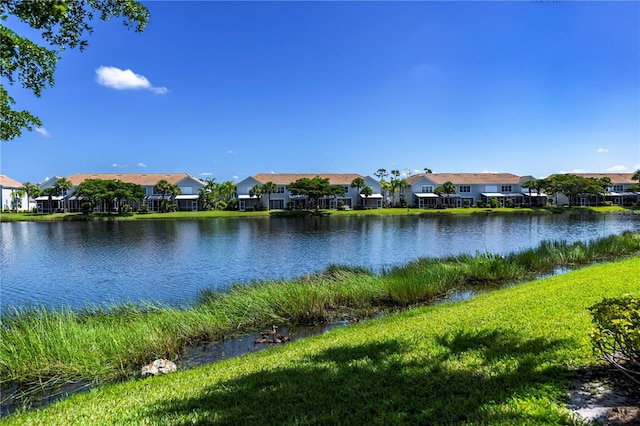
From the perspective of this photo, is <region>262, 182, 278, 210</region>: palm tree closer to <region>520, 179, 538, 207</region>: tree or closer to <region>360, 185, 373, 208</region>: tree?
<region>360, 185, 373, 208</region>: tree

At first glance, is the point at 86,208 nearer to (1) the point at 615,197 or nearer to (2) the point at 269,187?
(2) the point at 269,187

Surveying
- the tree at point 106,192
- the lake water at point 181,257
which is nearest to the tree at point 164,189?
the tree at point 106,192

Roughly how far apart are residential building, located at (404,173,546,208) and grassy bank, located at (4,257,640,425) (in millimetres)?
70148

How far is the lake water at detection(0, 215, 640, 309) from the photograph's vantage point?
16.5 m

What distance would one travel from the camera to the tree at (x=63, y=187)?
66856 millimetres

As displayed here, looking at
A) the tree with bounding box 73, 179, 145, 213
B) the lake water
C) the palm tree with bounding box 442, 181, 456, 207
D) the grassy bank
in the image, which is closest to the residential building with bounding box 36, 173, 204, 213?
the tree with bounding box 73, 179, 145, 213

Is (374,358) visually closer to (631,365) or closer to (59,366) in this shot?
(631,365)

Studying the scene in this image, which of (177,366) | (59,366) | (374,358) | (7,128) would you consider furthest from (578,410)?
(7,128)

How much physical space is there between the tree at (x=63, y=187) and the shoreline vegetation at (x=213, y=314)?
64526mm

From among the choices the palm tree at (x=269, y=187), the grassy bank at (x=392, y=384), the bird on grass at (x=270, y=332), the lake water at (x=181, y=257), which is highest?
the palm tree at (x=269, y=187)

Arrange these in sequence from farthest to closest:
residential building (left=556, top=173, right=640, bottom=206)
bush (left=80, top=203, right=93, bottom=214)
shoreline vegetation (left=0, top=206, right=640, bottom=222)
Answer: residential building (left=556, top=173, right=640, bottom=206), bush (left=80, top=203, right=93, bottom=214), shoreline vegetation (left=0, top=206, right=640, bottom=222)

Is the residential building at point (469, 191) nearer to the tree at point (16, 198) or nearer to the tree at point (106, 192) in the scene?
the tree at point (106, 192)

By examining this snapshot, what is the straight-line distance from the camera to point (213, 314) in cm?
1124

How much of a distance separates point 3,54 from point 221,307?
786 centimetres
